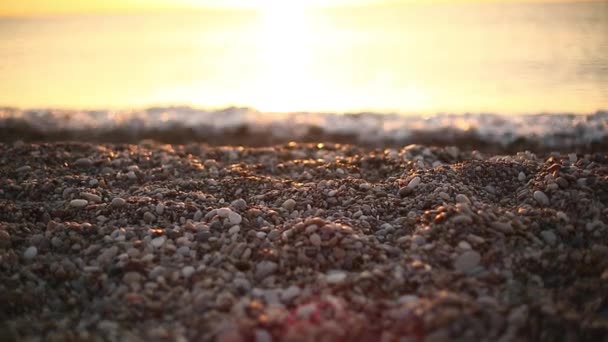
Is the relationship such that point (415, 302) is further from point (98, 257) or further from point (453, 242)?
point (98, 257)

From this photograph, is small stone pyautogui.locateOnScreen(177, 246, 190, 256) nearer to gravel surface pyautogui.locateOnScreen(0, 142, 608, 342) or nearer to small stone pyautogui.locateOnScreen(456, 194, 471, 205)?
gravel surface pyautogui.locateOnScreen(0, 142, 608, 342)

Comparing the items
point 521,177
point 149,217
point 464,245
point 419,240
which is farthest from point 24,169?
point 521,177

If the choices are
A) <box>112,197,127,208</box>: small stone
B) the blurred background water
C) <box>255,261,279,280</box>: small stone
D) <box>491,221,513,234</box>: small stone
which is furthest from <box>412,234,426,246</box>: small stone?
the blurred background water

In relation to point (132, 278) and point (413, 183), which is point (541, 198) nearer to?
point (413, 183)

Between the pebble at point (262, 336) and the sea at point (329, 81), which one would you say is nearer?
the pebble at point (262, 336)

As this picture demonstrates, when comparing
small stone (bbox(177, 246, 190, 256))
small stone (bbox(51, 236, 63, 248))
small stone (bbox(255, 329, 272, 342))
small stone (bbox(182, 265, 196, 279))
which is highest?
small stone (bbox(51, 236, 63, 248))

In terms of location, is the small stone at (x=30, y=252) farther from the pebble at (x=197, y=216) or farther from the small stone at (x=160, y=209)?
the pebble at (x=197, y=216)

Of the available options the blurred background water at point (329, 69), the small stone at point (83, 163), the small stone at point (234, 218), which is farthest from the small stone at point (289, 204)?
the blurred background water at point (329, 69)
